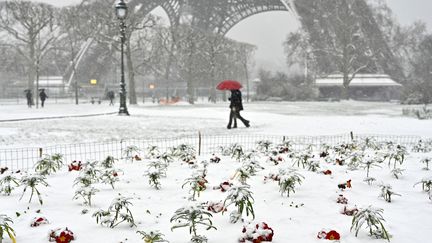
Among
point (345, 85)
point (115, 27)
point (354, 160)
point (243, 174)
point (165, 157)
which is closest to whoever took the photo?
point (243, 174)

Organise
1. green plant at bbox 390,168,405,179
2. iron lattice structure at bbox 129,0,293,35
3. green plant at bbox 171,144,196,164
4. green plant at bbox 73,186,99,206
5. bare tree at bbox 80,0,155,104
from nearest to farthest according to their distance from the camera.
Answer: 1. green plant at bbox 73,186,99,206
2. green plant at bbox 390,168,405,179
3. green plant at bbox 171,144,196,164
4. bare tree at bbox 80,0,155,104
5. iron lattice structure at bbox 129,0,293,35

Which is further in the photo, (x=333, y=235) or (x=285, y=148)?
(x=285, y=148)

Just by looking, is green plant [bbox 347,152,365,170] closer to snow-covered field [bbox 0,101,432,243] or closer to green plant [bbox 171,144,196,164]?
snow-covered field [bbox 0,101,432,243]

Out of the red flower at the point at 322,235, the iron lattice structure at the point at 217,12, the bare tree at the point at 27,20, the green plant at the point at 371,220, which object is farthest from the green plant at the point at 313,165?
the iron lattice structure at the point at 217,12

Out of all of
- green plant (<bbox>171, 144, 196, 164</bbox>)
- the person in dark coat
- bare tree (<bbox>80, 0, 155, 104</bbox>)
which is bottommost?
green plant (<bbox>171, 144, 196, 164</bbox>)

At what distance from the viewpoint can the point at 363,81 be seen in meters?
44.4

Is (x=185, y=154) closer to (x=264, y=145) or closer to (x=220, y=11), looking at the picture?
(x=264, y=145)

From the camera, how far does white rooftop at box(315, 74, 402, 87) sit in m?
43.1

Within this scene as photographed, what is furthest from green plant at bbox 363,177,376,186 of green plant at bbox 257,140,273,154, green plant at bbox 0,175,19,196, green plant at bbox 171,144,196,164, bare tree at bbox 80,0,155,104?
bare tree at bbox 80,0,155,104

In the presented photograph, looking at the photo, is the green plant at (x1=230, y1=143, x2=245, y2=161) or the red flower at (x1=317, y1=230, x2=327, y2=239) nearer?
the red flower at (x1=317, y1=230, x2=327, y2=239)

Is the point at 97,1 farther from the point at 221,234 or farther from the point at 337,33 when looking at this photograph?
the point at 221,234

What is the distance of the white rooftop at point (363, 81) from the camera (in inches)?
1695

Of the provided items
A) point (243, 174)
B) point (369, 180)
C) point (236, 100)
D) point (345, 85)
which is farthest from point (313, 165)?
point (345, 85)

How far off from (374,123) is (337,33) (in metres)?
25.9
